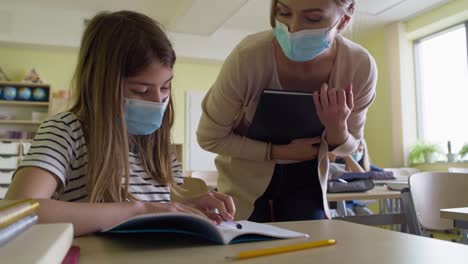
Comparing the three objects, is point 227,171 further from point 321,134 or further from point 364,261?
point 364,261

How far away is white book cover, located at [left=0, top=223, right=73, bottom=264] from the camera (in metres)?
0.35

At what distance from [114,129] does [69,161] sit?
0.40ft

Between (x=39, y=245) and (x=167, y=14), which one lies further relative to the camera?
(x=167, y=14)

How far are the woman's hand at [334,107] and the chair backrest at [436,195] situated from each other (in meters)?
1.04

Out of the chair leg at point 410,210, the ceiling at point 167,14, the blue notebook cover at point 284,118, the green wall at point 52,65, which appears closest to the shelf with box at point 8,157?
the green wall at point 52,65

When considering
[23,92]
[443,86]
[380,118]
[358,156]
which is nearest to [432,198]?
[358,156]

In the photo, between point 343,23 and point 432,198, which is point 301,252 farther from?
point 432,198

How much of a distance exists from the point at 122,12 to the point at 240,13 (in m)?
4.78

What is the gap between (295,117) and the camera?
1182 mm

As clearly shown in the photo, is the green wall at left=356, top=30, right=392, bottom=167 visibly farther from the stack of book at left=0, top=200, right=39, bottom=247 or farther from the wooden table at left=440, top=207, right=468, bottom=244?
the stack of book at left=0, top=200, right=39, bottom=247

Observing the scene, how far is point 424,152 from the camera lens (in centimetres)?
505

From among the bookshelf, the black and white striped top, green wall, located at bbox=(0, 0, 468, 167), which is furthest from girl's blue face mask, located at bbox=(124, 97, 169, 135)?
Result: the bookshelf

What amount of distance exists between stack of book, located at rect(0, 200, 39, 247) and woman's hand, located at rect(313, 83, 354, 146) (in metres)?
0.77

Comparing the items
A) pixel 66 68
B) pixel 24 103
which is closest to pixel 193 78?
pixel 66 68
